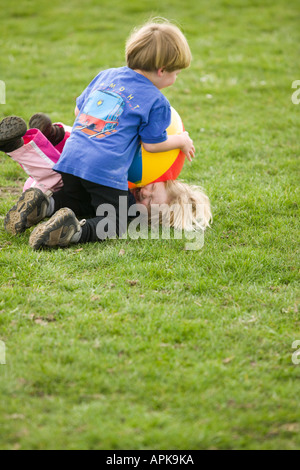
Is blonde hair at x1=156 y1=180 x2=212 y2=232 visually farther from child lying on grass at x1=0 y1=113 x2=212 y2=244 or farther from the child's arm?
the child's arm

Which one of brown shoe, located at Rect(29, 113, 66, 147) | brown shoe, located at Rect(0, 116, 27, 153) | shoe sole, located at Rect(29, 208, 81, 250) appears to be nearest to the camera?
shoe sole, located at Rect(29, 208, 81, 250)

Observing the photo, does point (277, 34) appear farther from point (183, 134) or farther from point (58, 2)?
point (183, 134)

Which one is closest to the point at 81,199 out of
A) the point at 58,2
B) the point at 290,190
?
the point at 290,190

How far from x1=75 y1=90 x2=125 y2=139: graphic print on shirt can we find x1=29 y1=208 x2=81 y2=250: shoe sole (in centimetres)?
75

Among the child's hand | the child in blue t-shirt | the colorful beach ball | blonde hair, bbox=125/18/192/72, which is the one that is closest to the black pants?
the child in blue t-shirt

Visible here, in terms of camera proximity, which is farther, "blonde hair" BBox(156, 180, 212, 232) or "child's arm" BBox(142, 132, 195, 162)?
"blonde hair" BBox(156, 180, 212, 232)

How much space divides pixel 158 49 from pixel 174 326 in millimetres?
2388

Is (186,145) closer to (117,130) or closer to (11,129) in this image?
(117,130)

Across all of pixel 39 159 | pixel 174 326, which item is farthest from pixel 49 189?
pixel 174 326

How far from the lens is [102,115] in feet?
14.8

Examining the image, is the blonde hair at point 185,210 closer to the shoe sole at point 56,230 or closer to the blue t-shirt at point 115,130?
the blue t-shirt at point 115,130

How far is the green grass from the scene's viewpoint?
106 inches

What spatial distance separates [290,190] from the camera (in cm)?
562
